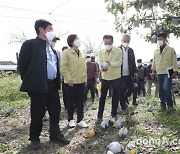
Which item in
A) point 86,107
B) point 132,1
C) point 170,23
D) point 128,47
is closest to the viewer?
point 128,47

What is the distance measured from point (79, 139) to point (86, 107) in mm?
3410

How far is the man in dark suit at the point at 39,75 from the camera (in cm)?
384

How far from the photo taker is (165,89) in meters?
5.76

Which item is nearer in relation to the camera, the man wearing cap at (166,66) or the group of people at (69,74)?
the group of people at (69,74)

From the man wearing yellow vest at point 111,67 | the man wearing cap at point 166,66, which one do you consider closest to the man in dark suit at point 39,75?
the man wearing yellow vest at point 111,67

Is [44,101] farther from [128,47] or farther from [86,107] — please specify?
[86,107]

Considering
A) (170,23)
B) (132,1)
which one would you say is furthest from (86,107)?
(170,23)

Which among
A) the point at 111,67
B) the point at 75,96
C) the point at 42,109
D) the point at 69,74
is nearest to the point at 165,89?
the point at 111,67

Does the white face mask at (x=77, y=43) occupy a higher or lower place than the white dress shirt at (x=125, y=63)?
higher

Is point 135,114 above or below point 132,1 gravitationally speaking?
below

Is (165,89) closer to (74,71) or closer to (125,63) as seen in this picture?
(125,63)

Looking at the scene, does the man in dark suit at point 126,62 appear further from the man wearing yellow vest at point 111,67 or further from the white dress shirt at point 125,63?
the man wearing yellow vest at point 111,67

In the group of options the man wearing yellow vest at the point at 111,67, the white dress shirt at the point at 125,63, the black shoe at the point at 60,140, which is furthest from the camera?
the white dress shirt at the point at 125,63

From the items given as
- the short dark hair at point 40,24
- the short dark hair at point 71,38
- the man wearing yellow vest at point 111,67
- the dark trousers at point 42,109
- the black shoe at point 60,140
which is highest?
the short dark hair at point 40,24
